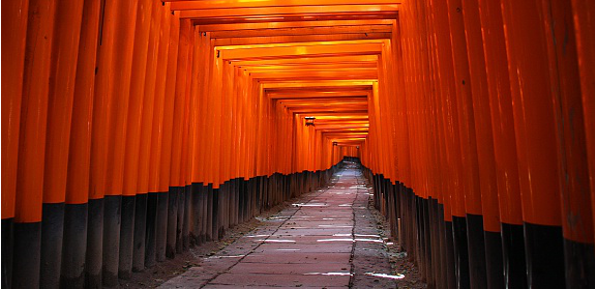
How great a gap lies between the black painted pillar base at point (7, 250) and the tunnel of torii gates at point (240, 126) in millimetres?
12

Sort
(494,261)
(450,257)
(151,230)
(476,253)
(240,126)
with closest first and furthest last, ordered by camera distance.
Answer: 1. (494,261)
2. (476,253)
3. (450,257)
4. (151,230)
5. (240,126)

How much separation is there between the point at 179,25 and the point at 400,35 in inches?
127

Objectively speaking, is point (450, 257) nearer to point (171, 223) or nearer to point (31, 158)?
point (31, 158)

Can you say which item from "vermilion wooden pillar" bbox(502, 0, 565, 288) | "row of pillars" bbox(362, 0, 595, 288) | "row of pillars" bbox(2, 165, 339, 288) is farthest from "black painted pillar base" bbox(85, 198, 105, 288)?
"vermilion wooden pillar" bbox(502, 0, 565, 288)

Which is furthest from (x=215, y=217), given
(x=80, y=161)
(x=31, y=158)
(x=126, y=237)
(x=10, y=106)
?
(x=10, y=106)

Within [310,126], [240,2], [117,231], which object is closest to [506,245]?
[117,231]

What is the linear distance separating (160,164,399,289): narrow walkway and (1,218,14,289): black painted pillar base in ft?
6.38

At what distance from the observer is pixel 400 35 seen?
6145mm

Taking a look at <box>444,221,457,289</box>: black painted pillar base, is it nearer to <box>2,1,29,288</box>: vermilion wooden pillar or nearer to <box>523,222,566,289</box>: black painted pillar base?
<box>523,222,566,289</box>: black painted pillar base

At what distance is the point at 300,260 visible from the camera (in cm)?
608

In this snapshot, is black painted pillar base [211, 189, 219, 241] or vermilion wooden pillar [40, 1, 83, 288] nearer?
vermilion wooden pillar [40, 1, 83, 288]

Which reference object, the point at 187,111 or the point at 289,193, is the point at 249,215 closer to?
the point at 187,111

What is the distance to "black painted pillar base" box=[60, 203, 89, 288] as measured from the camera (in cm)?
382

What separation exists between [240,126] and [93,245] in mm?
5445
